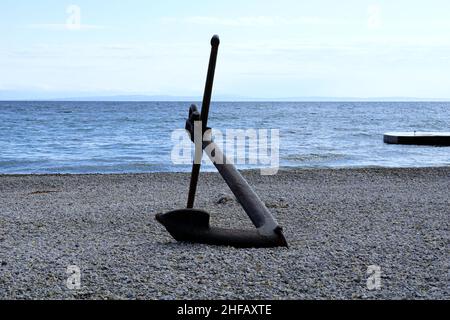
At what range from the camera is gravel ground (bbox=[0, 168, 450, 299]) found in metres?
4.71

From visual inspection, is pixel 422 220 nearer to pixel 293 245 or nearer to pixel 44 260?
pixel 293 245

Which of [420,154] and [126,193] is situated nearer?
[126,193]

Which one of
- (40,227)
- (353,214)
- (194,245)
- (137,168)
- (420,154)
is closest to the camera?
(194,245)

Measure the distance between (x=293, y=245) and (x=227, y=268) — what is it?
1.26m

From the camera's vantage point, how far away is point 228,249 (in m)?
5.88

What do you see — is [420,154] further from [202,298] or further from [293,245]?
[202,298]

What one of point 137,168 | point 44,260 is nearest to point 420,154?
point 137,168

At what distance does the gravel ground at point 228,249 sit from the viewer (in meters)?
4.71

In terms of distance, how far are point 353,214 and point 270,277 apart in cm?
389

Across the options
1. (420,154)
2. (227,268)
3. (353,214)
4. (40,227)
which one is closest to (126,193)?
(40,227)
